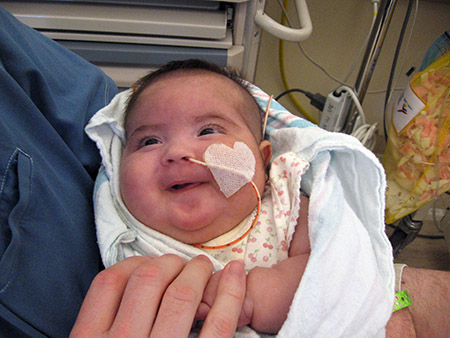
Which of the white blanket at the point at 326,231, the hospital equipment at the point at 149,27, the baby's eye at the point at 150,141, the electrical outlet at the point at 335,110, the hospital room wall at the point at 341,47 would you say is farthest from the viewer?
the hospital room wall at the point at 341,47

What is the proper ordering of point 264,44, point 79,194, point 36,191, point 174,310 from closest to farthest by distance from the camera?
point 174,310 < point 36,191 < point 79,194 < point 264,44

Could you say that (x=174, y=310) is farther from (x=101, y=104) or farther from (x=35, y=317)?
(x=101, y=104)

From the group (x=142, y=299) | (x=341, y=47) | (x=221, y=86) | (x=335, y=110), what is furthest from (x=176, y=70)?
(x=341, y=47)

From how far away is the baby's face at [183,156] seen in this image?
0.62 meters

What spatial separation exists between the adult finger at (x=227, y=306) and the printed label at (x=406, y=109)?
3.20ft

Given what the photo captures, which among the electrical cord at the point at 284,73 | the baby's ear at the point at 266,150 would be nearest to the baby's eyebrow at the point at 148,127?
the baby's ear at the point at 266,150

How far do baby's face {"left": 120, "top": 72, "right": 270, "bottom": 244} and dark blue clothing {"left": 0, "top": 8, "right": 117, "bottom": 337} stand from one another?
0.41 ft

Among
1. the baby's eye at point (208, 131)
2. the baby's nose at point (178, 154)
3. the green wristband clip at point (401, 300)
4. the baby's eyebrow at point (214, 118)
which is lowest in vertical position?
the green wristband clip at point (401, 300)

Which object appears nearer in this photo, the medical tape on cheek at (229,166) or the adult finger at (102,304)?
the adult finger at (102,304)

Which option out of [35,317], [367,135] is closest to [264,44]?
[367,135]

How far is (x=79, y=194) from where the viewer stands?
2.09ft

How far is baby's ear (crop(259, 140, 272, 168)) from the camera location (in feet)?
2.59

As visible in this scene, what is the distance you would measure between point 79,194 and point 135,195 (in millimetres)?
114

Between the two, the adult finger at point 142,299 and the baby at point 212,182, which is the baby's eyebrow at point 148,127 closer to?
the baby at point 212,182
